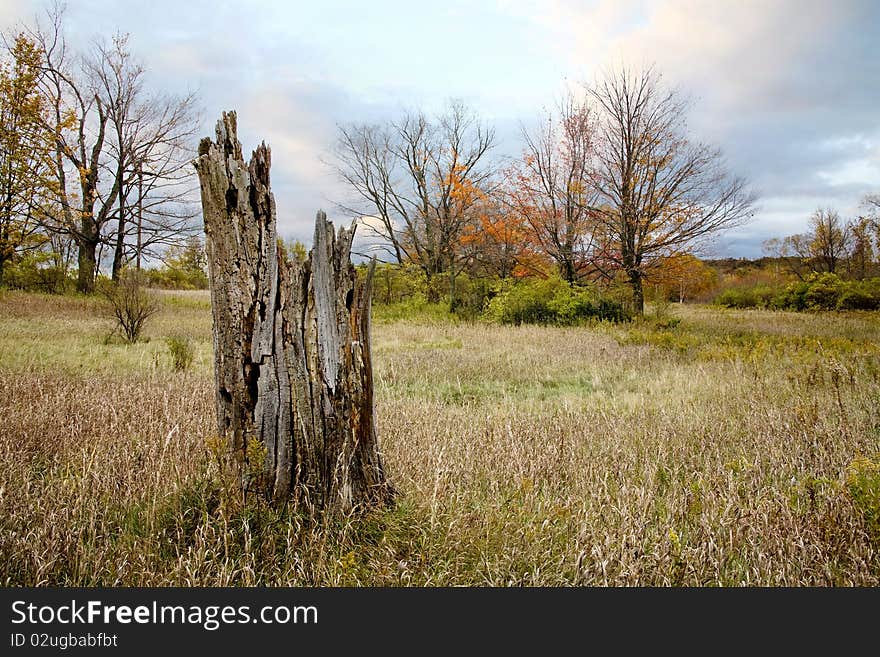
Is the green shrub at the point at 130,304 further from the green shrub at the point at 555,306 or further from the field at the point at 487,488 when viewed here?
the green shrub at the point at 555,306

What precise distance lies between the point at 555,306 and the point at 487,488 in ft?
54.5

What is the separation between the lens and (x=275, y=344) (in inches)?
110

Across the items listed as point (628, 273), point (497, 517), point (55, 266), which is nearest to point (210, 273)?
point (497, 517)

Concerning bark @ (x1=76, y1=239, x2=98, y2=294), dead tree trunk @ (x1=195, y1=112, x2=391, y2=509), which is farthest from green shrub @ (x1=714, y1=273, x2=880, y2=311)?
bark @ (x1=76, y1=239, x2=98, y2=294)

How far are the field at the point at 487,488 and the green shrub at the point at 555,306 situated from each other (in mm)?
11121

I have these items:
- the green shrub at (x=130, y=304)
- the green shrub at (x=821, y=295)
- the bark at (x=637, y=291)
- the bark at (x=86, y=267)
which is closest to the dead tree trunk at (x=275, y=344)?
the green shrub at (x=130, y=304)

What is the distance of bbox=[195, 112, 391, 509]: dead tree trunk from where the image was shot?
2787mm

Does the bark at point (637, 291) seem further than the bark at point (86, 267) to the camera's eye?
No

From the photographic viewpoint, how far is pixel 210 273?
286cm

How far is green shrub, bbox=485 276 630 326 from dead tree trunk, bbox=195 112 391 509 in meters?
16.7

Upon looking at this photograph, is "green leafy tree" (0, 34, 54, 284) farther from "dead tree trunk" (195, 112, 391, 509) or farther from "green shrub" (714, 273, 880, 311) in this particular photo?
"green shrub" (714, 273, 880, 311)

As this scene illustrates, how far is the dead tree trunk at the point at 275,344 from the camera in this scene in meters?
2.79

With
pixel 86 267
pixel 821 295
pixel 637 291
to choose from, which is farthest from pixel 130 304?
pixel 821 295

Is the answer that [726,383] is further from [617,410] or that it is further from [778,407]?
[617,410]
